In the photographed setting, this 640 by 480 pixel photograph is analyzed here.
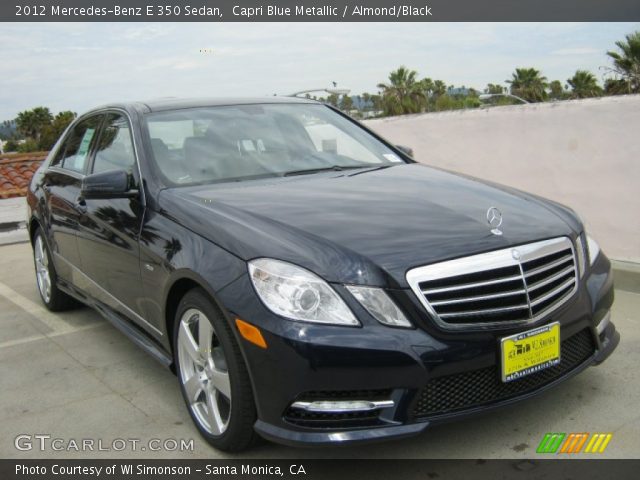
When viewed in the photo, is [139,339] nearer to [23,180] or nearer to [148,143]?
[148,143]

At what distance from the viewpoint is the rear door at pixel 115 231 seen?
12.0 feet

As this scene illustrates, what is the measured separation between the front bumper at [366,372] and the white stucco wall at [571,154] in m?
3.62

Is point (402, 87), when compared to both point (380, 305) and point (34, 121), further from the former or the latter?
point (380, 305)

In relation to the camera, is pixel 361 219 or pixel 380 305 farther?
pixel 361 219

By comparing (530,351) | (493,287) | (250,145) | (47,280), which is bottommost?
(47,280)

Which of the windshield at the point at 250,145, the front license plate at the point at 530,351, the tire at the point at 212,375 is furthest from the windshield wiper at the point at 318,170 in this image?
the front license plate at the point at 530,351

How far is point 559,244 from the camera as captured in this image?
301 cm

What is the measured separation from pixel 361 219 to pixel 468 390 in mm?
812

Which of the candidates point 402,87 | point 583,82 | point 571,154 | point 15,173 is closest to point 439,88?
point 402,87

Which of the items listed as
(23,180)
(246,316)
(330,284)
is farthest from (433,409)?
(23,180)

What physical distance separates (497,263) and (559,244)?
0.43m

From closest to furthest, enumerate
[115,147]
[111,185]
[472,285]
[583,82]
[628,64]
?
1. [472,285]
2. [111,185]
3. [115,147]
4. [628,64]
5. [583,82]

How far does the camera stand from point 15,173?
57.9 ft

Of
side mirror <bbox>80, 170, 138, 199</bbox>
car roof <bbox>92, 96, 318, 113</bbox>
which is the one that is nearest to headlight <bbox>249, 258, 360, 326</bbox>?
side mirror <bbox>80, 170, 138, 199</bbox>
